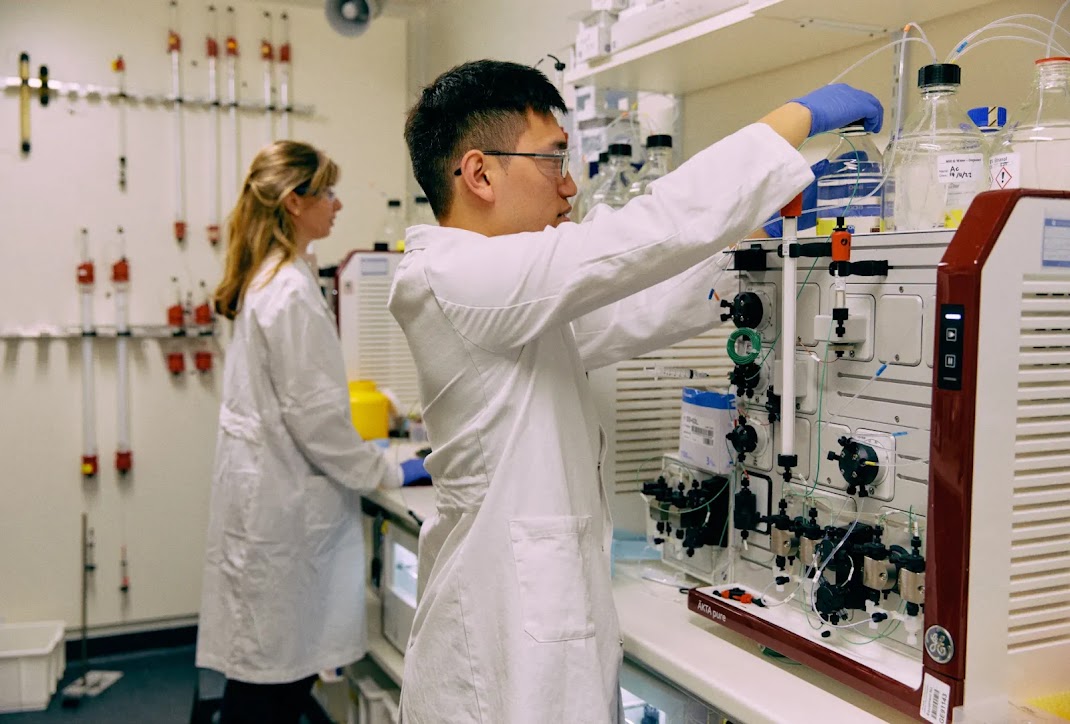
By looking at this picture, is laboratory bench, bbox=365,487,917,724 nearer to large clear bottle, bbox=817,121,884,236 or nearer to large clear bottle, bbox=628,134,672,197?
large clear bottle, bbox=817,121,884,236

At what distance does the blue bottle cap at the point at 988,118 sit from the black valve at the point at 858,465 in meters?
0.54

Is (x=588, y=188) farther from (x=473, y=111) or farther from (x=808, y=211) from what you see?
(x=473, y=111)

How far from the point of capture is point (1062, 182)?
1172 mm

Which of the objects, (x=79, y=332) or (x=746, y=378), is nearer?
(x=746, y=378)

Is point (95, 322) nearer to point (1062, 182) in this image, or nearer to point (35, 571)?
point (35, 571)

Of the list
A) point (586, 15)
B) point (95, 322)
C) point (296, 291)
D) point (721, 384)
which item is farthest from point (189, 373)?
point (721, 384)

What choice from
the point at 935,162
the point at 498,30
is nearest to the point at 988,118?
the point at 935,162

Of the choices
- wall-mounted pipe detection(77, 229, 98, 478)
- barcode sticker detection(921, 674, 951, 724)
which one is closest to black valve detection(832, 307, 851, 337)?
barcode sticker detection(921, 674, 951, 724)

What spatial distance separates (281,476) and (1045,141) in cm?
191

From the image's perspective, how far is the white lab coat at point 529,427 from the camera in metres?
1.11

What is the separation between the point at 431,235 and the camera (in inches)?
50.8

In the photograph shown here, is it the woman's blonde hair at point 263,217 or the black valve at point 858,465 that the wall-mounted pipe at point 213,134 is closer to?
the woman's blonde hair at point 263,217

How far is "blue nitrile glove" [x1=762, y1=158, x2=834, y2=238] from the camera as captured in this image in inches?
57.6

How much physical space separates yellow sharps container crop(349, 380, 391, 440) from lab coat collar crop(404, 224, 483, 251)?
1.85m
